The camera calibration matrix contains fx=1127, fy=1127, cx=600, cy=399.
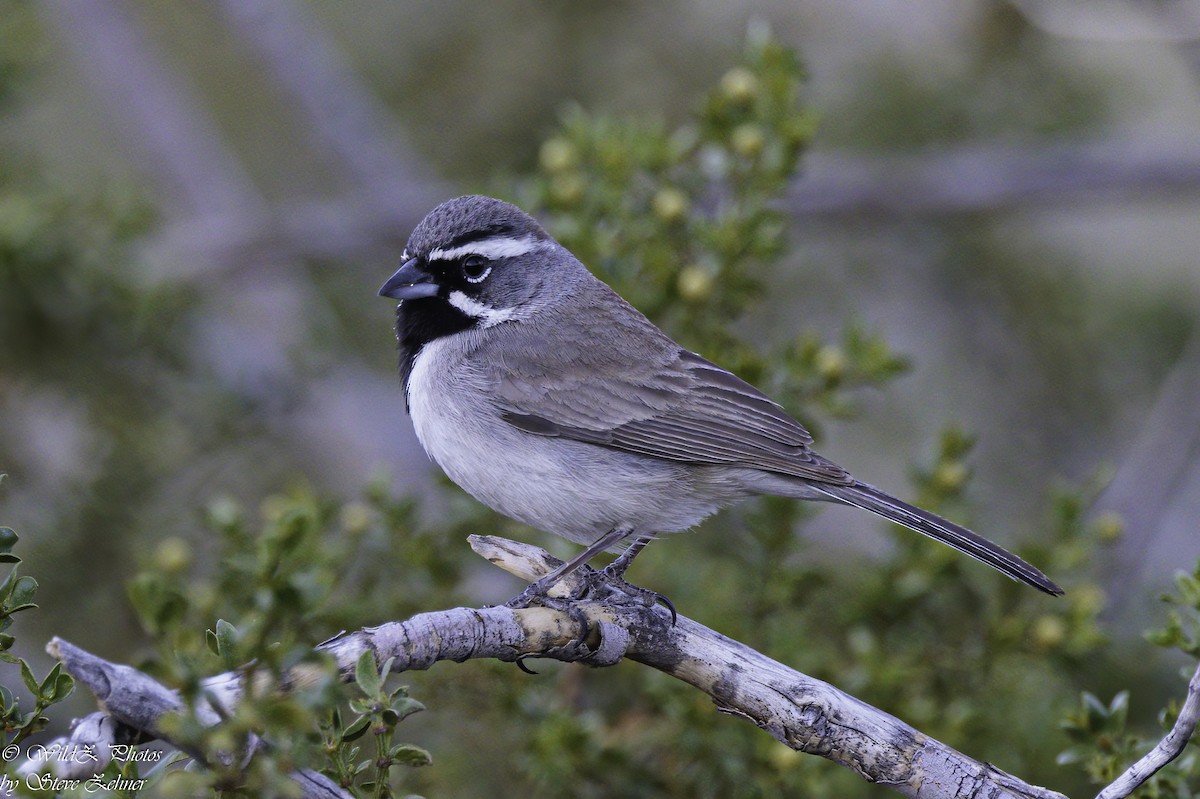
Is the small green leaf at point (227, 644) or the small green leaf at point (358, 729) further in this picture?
the small green leaf at point (358, 729)

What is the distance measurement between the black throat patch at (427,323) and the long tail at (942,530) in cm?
174

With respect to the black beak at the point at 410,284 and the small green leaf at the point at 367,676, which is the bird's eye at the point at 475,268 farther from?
the small green leaf at the point at 367,676

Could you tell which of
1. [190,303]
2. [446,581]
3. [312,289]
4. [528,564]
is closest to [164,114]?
[312,289]

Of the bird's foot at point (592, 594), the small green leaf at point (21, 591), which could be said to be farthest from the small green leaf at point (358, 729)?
the bird's foot at point (592, 594)

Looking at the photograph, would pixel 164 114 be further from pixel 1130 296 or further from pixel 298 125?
pixel 1130 296

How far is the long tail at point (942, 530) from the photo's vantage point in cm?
412

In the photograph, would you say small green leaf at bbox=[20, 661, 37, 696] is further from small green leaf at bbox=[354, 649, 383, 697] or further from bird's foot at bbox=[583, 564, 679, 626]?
bird's foot at bbox=[583, 564, 679, 626]

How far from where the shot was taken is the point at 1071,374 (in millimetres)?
7992

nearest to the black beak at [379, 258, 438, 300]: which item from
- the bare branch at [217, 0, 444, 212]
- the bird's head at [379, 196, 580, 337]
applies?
the bird's head at [379, 196, 580, 337]

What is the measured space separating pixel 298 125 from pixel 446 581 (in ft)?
21.7

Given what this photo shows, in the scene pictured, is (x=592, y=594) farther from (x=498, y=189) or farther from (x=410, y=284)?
(x=498, y=189)

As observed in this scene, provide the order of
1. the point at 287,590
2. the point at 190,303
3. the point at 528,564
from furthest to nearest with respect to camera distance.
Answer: the point at 190,303, the point at 528,564, the point at 287,590

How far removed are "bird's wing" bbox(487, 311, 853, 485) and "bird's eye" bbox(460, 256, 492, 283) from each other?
0.39 m

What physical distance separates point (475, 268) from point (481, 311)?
8.1 inches
